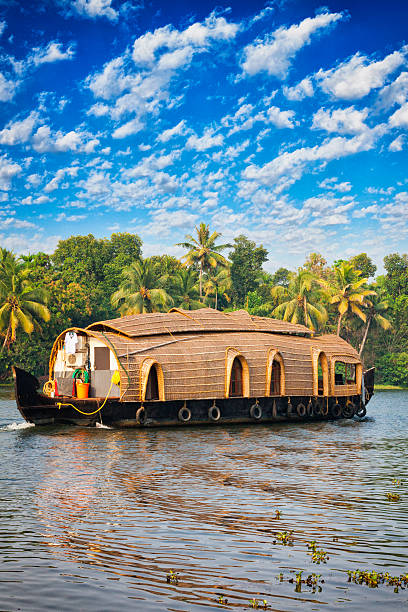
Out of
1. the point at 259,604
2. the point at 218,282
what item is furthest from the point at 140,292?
the point at 259,604

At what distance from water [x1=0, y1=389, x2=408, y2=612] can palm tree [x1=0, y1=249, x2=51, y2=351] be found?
23.9m

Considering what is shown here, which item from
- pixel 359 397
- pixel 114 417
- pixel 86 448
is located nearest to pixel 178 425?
pixel 114 417

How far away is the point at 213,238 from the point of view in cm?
5353

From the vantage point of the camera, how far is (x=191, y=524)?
816 cm

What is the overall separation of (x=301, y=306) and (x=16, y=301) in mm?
22518

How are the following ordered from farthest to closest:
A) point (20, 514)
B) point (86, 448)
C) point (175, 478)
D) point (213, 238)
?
point (213, 238)
point (86, 448)
point (175, 478)
point (20, 514)

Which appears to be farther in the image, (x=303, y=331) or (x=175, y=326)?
(x=303, y=331)

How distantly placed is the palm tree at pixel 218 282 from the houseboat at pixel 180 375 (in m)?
28.2

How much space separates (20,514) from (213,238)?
4587cm

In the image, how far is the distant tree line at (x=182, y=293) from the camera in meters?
42.8

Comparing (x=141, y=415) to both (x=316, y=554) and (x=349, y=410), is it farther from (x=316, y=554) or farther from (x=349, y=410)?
(x=316, y=554)

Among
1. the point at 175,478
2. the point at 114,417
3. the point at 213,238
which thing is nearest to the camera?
the point at 175,478

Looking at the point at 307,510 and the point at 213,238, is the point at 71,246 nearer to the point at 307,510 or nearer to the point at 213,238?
the point at 213,238

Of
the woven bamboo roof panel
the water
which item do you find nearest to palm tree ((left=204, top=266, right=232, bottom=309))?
the woven bamboo roof panel
